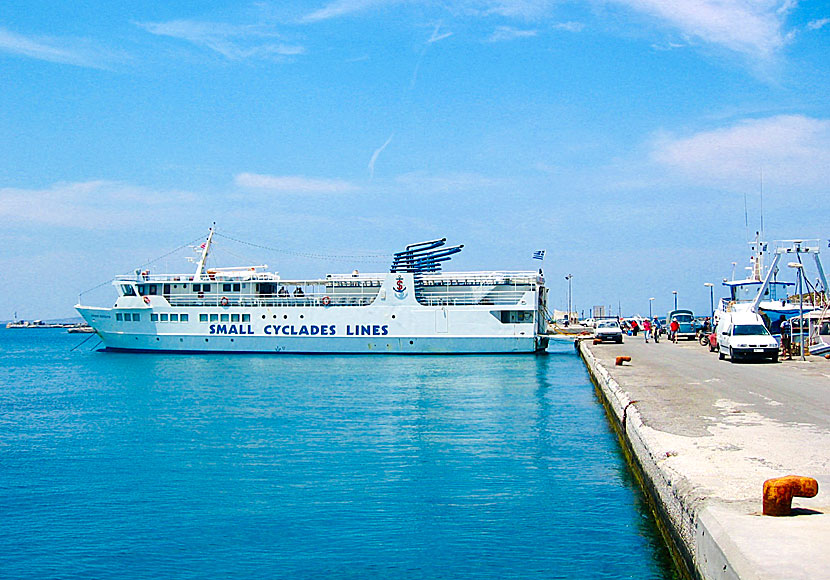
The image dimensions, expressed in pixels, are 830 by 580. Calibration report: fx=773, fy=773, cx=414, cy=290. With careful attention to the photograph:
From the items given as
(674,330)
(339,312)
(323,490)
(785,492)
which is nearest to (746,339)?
(323,490)

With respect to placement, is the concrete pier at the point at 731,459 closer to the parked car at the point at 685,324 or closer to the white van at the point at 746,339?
the white van at the point at 746,339

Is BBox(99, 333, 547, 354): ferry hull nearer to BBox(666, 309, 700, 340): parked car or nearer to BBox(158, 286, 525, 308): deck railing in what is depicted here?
BBox(158, 286, 525, 308): deck railing

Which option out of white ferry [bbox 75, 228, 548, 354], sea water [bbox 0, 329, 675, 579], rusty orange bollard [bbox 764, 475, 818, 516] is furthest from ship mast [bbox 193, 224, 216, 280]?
rusty orange bollard [bbox 764, 475, 818, 516]

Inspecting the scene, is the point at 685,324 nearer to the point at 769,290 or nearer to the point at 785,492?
the point at 769,290

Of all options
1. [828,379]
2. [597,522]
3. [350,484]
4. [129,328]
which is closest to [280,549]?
[350,484]

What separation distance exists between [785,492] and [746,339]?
19609 mm

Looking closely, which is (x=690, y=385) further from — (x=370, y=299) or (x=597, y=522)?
(x=370, y=299)

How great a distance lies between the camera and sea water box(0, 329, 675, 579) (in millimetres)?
8883

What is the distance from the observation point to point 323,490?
476 inches

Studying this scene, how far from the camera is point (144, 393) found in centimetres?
2811

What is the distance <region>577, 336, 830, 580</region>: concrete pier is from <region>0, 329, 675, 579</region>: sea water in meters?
0.95

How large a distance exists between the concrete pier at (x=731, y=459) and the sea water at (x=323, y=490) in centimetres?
95

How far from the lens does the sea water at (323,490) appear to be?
29.1 feet

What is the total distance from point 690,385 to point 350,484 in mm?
8999
